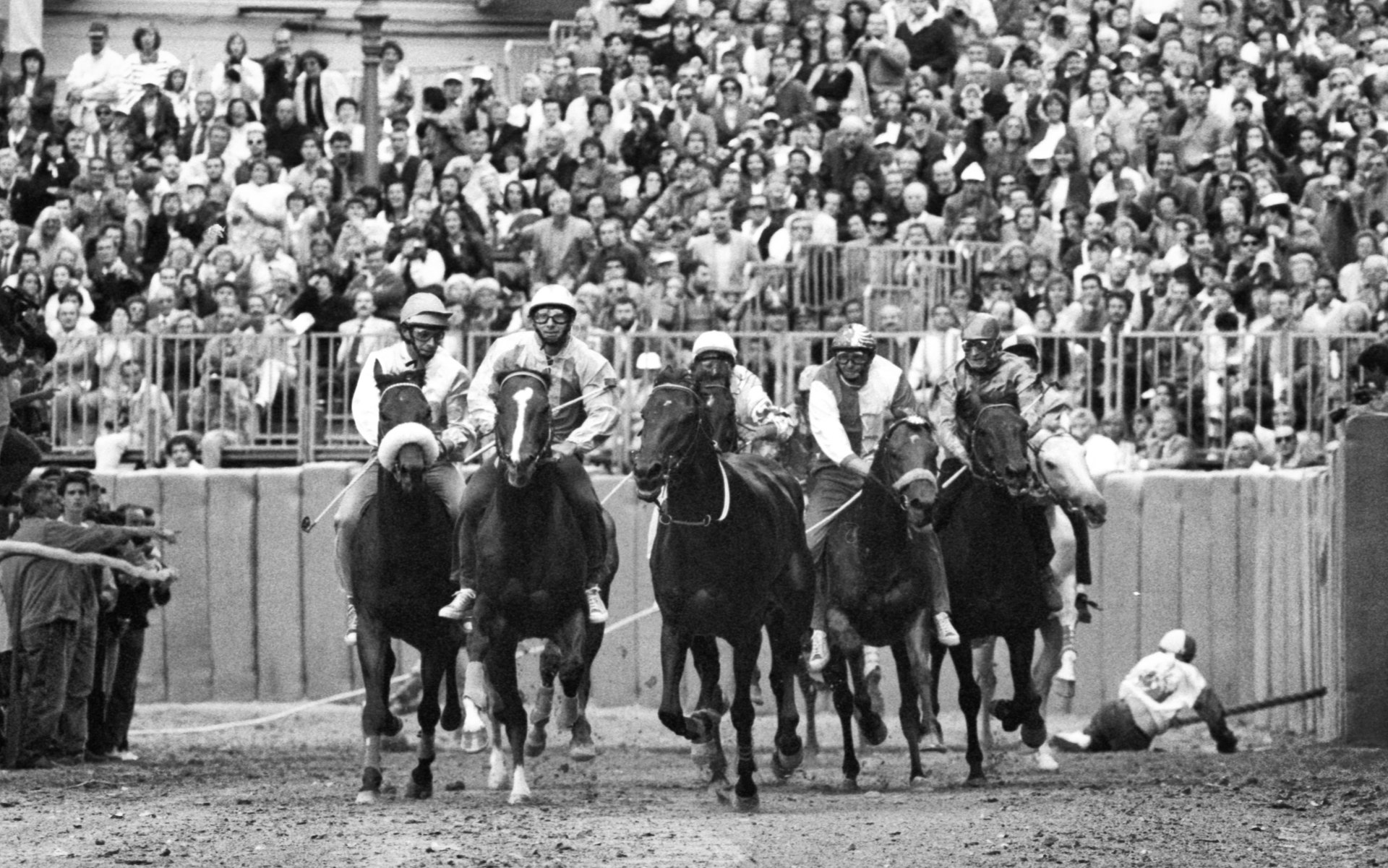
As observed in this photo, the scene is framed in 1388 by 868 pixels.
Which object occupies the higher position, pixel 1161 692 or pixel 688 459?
pixel 688 459

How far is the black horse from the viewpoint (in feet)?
55.3

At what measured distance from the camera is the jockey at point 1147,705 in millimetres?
20128

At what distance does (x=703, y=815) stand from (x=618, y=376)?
316 inches

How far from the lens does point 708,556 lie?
616 inches

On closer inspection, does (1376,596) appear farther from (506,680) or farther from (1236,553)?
(506,680)

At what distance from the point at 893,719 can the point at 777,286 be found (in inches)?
156

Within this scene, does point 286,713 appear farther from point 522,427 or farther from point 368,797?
point 522,427

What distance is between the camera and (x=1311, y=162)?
26.3 metres

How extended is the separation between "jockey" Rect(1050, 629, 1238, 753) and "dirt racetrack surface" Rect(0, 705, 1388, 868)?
31 centimetres

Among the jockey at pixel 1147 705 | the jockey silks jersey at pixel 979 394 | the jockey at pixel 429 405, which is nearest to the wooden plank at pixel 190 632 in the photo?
the jockey at pixel 429 405

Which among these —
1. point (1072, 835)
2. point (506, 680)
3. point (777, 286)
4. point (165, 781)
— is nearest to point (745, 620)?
point (506, 680)

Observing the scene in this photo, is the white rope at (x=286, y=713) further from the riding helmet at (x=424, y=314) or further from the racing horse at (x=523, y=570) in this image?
the racing horse at (x=523, y=570)

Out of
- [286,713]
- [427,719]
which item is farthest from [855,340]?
[286,713]

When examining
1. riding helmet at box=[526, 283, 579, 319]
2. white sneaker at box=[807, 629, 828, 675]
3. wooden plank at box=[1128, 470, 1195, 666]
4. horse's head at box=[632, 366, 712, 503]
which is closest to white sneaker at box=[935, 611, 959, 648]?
white sneaker at box=[807, 629, 828, 675]
